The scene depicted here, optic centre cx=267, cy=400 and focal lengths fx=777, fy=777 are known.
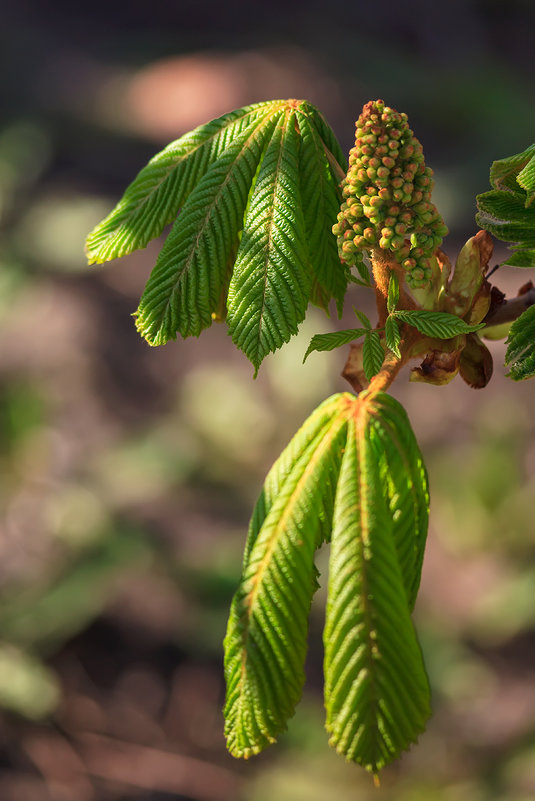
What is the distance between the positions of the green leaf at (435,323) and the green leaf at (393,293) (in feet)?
0.05

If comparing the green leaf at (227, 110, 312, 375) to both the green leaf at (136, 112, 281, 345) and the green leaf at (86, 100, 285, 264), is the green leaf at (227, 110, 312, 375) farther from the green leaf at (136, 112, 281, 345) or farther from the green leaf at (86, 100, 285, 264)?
the green leaf at (86, 100, 285, 264)

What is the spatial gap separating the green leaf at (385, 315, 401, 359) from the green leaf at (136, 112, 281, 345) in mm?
275

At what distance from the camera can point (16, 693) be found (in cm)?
465

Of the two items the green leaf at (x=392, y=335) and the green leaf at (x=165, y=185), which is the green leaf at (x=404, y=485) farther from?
the green leaf at (x=165, y=185)

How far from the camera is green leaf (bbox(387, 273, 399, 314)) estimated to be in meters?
1.18

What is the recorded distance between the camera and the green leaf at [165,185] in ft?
4.25

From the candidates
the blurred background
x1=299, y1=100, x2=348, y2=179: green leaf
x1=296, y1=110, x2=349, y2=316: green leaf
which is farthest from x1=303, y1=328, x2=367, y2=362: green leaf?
the blurred background

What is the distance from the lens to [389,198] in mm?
1079

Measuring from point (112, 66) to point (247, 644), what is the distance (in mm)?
10874

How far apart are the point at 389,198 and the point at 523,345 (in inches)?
13.0

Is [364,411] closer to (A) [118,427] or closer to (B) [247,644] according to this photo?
(B) [247,644]

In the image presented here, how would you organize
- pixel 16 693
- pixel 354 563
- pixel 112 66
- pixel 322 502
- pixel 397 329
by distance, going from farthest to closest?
pixel 112 66, pixel 16 693, pixel 397 329, pixel 322 502, pixel 354 563

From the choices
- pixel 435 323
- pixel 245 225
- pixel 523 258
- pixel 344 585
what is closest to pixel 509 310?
pixel 523 258

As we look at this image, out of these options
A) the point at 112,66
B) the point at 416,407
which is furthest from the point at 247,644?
the point at 112,66
